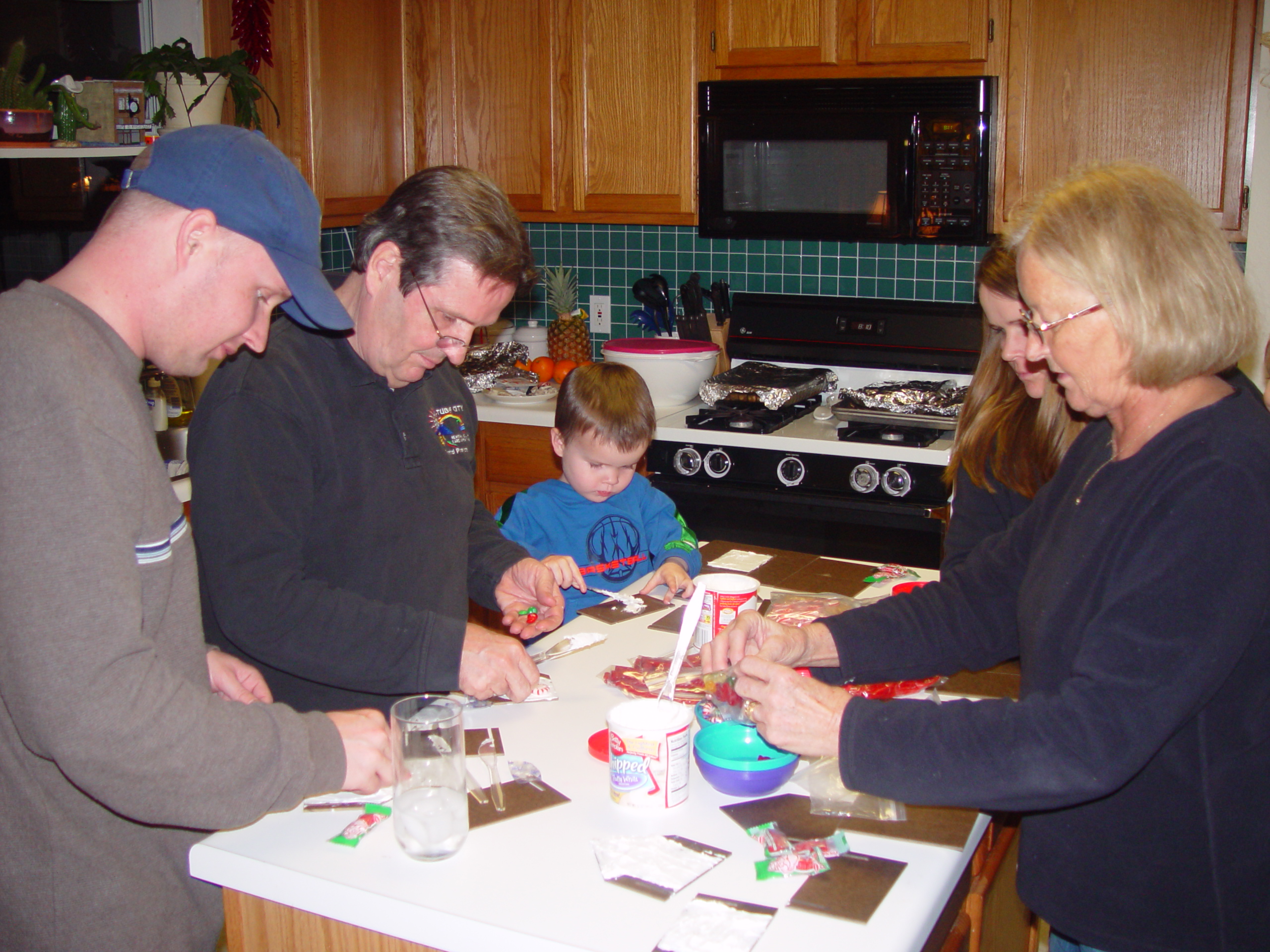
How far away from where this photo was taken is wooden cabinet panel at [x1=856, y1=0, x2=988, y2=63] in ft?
9.91

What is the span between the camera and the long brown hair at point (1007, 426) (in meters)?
1.87

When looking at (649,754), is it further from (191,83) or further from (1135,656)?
(191,83)

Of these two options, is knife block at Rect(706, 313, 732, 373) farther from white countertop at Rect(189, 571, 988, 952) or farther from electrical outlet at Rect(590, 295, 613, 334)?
white countertop at Rect(189, 571, 988, 952)

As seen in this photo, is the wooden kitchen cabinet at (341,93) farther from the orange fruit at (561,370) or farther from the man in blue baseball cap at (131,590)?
the man in blue baseball cap at (131,590)

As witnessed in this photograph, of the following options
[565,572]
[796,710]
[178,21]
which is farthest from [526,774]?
[178,21]

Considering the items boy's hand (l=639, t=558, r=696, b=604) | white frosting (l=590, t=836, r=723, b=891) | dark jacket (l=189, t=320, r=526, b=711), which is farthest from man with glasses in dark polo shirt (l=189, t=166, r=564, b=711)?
boy's hand (l=639, t=558, r=696, b=604)

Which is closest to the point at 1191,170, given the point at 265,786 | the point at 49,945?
the point at 265,786

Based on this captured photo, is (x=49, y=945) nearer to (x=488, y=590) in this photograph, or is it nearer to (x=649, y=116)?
(x=488, y=590)

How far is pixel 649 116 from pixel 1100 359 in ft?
8.69

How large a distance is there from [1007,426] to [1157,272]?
85 cm

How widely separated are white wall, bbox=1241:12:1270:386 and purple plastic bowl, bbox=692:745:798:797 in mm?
2003

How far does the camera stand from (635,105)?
11.7ft

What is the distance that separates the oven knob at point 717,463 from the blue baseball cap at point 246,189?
7.03ft

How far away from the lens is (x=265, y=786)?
1.06 m
